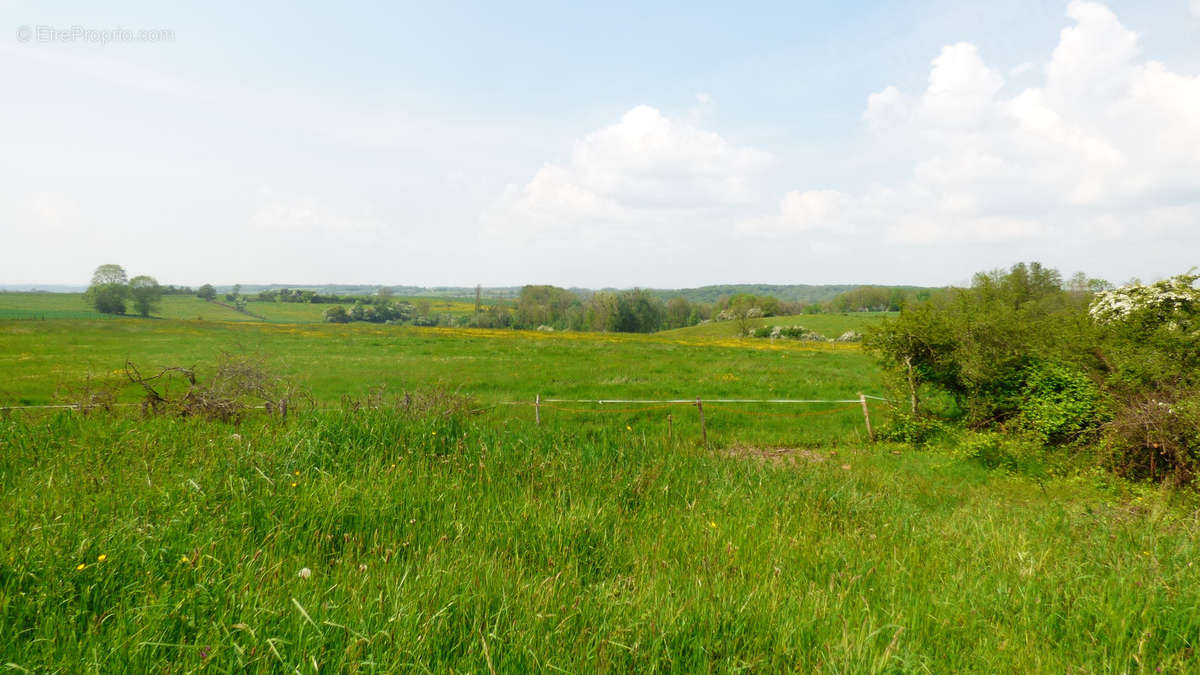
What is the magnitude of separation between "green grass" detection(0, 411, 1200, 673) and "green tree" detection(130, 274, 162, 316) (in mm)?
77627

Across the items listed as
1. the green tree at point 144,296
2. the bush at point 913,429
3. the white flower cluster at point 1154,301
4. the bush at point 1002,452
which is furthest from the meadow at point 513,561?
the green tree at point 144,296

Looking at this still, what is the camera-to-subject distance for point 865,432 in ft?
50.2

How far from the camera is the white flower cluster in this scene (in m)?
12.9

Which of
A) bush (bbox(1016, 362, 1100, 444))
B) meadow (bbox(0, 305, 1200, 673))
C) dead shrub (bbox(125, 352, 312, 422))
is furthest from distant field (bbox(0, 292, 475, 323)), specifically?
bush (bbox(1016, 362, 1100, 444))

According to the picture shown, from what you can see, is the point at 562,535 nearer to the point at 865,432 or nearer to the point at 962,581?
the point at 962,581

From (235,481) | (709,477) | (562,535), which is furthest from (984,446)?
(235,481)

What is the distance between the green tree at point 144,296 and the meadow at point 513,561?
247 ft

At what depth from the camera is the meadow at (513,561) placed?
2598 millimetres

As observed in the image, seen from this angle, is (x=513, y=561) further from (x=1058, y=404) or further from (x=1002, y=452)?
(x=1058, y=404)

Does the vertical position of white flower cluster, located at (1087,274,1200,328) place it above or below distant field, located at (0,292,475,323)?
above

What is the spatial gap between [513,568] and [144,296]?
8484 cm

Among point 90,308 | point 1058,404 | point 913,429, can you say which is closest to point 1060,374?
point 1058,404

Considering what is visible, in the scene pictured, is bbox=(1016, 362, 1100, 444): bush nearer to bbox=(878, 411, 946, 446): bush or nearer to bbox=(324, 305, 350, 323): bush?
bbox=(878, 411, 946, 446): bush

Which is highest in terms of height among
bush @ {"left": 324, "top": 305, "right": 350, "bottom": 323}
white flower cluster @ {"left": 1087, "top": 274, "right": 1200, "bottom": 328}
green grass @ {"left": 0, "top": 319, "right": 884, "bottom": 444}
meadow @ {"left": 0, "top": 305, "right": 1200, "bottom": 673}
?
white flower cluster @ {"left": 1087, "top": 274, "right": 1200, "bottom": 328}
